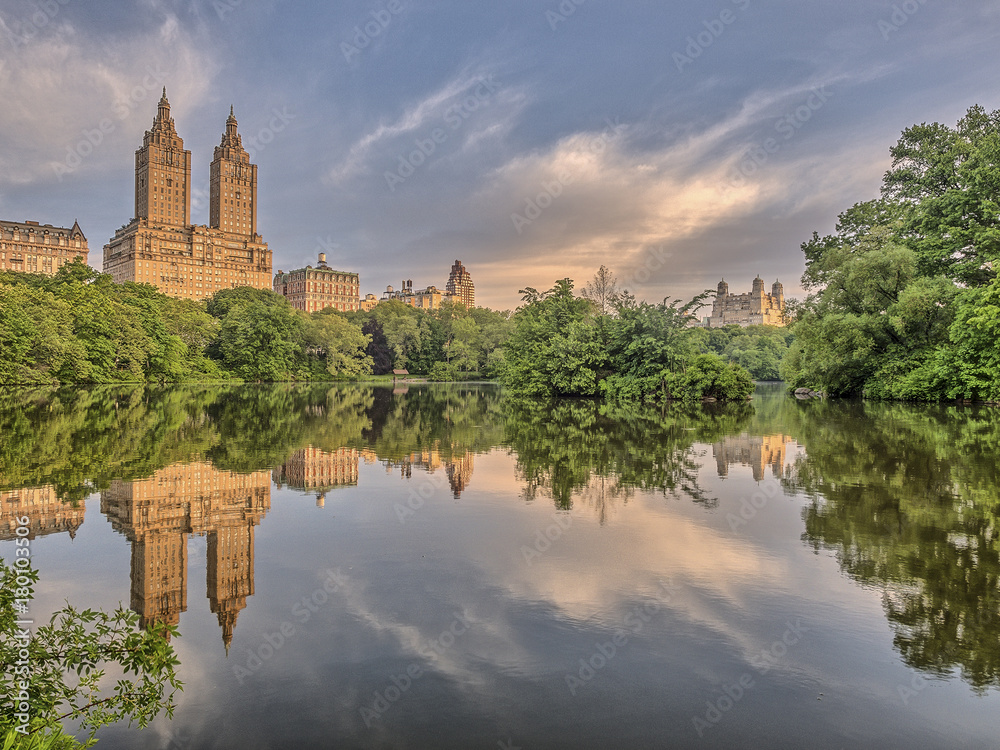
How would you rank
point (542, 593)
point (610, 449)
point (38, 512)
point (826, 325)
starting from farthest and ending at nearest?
point (826, 325)
point (610, 449)
point (38, 512)
point (542, 593)

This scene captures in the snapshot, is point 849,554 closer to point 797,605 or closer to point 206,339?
point 797,605

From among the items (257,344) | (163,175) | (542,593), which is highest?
(163,175)

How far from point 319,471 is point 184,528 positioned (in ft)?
14.5

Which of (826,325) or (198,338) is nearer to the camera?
(826,325)

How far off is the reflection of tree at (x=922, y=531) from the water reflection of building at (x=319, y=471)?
7126 millimetres

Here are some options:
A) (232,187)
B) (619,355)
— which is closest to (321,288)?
(232,187)

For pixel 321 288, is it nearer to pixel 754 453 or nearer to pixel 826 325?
pixel 826 325

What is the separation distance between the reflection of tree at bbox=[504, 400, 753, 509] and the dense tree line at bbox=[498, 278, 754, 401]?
933 centimetres

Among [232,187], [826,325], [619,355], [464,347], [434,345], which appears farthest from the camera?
[232,187]

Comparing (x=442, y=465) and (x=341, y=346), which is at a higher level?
(x=341, y=346)

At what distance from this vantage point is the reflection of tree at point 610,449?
10203mm

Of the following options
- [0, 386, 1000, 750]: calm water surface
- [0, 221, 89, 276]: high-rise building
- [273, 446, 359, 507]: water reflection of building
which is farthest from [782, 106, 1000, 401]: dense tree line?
[0, 221, 89, 276]: high-rise building

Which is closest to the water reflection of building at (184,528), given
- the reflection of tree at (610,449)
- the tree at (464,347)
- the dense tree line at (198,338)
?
the reflection of tree at (610,449)

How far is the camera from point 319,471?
38.4ft
